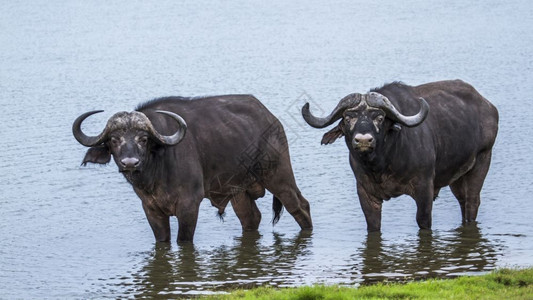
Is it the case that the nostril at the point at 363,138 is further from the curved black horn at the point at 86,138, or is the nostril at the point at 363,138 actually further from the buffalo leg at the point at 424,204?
the curved black horn at the point at 86,138

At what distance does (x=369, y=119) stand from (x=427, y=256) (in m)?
1.80

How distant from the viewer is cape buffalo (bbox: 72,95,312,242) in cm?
1446

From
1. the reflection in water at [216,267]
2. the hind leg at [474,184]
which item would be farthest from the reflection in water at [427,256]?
the reflection in water at [216,267]

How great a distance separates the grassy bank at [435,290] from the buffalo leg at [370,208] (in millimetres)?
3404

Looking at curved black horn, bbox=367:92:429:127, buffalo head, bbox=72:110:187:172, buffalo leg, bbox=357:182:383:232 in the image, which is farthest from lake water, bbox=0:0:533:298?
curved black horn, bbox=367:92:429:127

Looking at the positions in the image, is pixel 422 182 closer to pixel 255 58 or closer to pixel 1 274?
pixel 1 274

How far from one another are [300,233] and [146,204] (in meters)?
2.42

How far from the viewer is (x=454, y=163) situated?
15852 millimetres

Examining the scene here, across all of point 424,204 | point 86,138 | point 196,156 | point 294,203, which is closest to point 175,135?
point 196,156

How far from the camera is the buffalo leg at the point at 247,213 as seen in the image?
1645 cm

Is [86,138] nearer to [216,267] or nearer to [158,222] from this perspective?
[158,222]

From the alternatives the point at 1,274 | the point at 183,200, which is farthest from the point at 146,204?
the point at 1,274

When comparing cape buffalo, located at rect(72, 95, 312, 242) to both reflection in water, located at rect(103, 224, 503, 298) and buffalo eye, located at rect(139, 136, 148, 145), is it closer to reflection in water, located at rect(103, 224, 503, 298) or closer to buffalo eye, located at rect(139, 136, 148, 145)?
buffalo eye, located at rect(139, 136, 148, 145)

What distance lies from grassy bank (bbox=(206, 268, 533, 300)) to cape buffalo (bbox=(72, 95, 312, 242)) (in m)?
3.26
